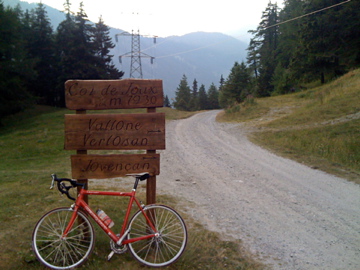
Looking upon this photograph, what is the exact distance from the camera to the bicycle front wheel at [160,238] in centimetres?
367

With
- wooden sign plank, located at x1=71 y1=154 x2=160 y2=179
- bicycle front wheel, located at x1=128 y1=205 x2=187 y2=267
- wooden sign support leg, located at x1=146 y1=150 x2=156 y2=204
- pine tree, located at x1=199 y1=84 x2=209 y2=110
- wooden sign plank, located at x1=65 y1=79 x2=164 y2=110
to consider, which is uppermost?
pine tree, located at x1=199 y1=84 x2=209 y2=110

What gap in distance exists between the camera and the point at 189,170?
29.8 feet

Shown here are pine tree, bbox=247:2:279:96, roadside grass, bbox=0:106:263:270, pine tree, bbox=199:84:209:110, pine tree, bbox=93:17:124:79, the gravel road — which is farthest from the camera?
pine tree, bbox=199:84:209:110

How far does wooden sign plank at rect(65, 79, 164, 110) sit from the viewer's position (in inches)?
157

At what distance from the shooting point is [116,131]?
402 cm

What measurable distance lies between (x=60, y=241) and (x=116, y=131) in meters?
1.47

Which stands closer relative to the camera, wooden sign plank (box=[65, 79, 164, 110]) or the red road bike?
the red road bike

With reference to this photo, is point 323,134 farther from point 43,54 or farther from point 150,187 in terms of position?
point 43,54

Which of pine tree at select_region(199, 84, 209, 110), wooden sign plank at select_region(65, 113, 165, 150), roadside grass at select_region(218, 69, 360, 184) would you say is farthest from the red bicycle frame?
pine tree at select_region(199, 84, 209, 110)

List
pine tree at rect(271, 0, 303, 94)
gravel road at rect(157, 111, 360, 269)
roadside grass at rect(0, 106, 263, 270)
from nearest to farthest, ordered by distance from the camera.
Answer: roadside grass at rect(0, 106, 263, 270) → gravel road at rect(157, 111, 360, 269) → pine tree at rect(271, 0, 303, 94)

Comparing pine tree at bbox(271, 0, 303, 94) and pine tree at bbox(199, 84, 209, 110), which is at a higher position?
pine tree at bbox(271, 0, 303, 94)

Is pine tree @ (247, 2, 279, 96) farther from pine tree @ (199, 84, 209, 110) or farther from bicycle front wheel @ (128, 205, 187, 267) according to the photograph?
bicycle front wheel @ (128, 205, 187, 267)

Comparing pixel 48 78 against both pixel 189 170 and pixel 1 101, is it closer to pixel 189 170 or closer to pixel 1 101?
pixel 1 101

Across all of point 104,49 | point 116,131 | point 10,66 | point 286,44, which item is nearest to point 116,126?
point 116,131
